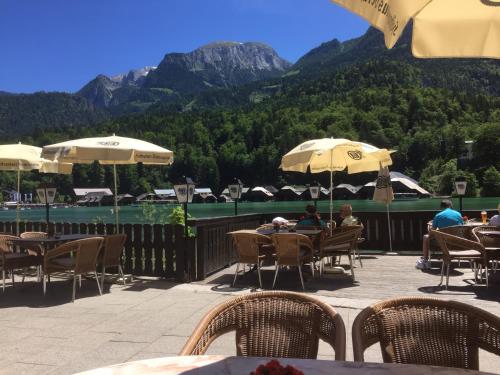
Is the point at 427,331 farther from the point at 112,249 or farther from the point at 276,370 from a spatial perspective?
the point at 112,249

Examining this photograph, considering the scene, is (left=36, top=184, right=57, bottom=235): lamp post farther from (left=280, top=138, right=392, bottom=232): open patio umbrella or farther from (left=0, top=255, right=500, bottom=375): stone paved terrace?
(left=280, top=138, right=392, bottom=232): open patio umbrella

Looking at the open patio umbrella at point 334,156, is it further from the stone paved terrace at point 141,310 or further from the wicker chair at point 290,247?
the stone paved terrace at point 141,310

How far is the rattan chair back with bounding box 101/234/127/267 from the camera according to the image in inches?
265

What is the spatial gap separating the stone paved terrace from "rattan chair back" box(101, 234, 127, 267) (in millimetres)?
368

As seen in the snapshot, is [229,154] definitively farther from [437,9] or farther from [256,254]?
[437,9]

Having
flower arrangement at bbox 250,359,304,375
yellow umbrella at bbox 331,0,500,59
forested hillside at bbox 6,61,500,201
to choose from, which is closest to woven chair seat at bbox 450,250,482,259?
yellow umbrella at bbox 331,0,500,59

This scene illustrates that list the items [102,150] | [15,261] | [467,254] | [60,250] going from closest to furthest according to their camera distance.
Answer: [60,250] → [467,254] → [15,261] → [102,150]

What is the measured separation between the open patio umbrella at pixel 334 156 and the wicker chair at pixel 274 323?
17.1 feet

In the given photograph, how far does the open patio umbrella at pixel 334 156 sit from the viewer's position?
24.6 feet

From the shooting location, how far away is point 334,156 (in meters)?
8.77

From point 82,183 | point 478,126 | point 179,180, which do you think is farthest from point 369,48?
point 179,180

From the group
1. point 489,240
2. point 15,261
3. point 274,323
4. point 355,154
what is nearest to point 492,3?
point 274,323

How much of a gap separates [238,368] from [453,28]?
1.75 meters

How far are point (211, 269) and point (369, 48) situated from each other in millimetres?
165889
